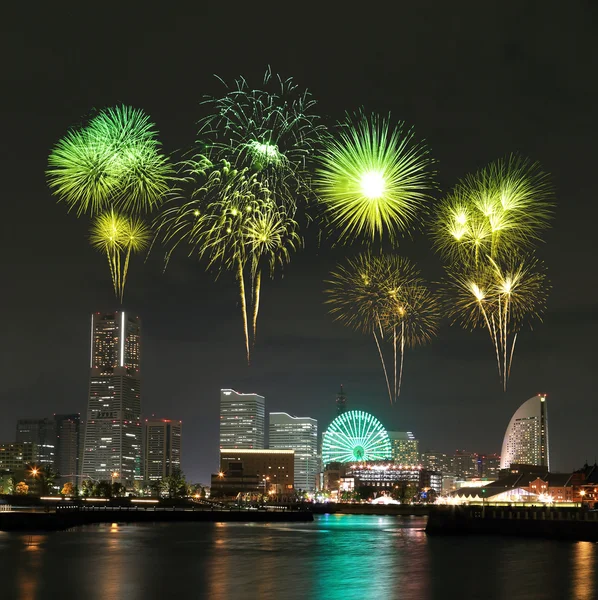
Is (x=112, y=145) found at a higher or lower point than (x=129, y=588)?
higher

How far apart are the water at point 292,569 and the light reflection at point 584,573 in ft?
0.23

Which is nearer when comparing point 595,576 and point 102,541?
point 595,576

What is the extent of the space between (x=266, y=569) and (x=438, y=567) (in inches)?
569

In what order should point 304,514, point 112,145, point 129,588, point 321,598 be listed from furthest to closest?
point 304,514
point 129,588
point 321,598
point 112,145

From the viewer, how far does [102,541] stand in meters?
98.0

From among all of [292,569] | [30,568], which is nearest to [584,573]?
[292,569]

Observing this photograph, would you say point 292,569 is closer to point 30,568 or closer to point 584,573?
point 30,568

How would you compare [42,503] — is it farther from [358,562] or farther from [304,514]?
[358,562]

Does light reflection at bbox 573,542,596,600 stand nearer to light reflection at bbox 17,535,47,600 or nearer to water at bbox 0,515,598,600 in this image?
water at bbox 0,515,598,600

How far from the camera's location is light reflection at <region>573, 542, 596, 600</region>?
174 ft

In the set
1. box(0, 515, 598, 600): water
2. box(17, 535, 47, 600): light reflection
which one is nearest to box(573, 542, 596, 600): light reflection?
box(0, 515, 598, 600): water

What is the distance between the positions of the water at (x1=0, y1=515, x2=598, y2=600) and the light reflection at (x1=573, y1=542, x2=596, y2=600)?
0.23 ft

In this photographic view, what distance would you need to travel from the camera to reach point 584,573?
2461 inches

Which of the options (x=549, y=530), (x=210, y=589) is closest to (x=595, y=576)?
(x=210, y=589)
